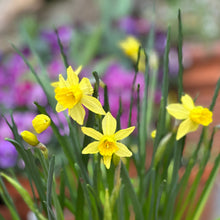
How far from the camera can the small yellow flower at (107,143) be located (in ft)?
1.22

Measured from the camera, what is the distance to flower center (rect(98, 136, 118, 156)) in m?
0.37

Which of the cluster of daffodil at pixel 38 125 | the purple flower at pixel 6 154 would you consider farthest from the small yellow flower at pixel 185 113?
the purple flower at pixel 6 154

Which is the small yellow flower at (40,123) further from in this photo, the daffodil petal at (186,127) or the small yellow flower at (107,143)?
the daffodil petal at (186,127)

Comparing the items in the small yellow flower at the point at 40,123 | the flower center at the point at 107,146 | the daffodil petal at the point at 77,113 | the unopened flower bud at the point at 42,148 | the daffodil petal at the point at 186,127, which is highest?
the daffodil petal at the point at 186,127

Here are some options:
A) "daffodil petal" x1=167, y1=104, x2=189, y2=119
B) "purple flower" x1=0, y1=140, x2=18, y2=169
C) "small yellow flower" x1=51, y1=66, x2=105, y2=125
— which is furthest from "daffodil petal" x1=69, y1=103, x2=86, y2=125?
"purple flower" x1=0, y1=140, x2=18, y2=169

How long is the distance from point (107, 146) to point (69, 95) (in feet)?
0.20

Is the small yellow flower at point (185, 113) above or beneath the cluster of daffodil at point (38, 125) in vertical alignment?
above

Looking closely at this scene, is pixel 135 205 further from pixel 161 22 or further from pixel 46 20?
pixel 46 20

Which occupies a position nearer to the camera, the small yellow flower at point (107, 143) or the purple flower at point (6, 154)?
the small yellow flower at point (107, 143)

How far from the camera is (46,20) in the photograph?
273 centimetres

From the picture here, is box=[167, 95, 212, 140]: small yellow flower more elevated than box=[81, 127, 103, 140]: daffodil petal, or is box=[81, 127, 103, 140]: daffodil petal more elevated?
box=[167, 95, 212, 140]: small yellow flower

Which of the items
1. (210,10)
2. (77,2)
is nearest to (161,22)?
(210,10)

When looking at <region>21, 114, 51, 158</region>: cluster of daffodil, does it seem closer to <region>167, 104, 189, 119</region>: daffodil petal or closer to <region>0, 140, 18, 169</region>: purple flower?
<region>167, 104, 189, 119</region>: daffodil petal

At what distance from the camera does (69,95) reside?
1.23 feet
